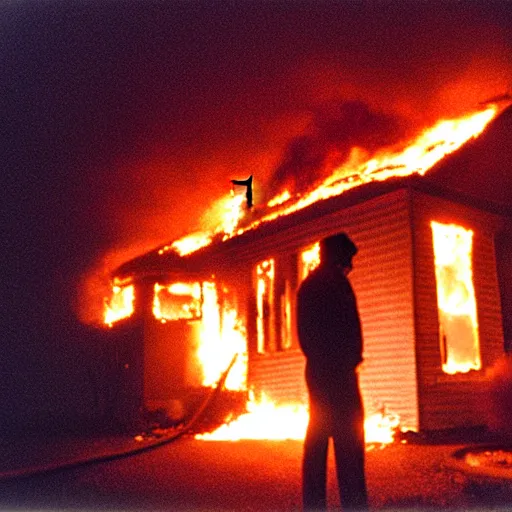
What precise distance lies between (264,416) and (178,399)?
201 cm

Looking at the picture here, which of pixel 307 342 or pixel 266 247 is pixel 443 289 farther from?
pixel 307 342

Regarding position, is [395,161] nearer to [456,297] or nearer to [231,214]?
[456,297]

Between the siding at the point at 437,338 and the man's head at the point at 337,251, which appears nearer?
the man's head at the point at 337,251

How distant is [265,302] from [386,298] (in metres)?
3.42

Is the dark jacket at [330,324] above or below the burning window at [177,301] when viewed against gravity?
below

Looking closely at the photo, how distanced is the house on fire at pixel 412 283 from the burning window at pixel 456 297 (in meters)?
0.02

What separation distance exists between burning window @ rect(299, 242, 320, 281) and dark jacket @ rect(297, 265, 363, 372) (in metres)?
6.32

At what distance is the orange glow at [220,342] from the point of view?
39.2 feet

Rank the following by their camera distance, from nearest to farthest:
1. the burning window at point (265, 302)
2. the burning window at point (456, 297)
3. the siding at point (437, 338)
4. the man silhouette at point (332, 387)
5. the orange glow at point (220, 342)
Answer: the man silhouette at point (332, 387), the siding at point (437, 338), the burning window at point (456, 297), the burning window at point (265, 302), the orange glow at point (220, 342)

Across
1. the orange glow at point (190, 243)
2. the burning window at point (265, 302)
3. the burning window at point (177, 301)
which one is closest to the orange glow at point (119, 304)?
the burning window at point (177, 301)

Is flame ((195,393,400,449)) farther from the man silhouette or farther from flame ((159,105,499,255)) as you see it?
the man silhouette

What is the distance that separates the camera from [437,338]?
833 centimetres

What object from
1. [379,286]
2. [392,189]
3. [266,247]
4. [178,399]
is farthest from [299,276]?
[178,399]

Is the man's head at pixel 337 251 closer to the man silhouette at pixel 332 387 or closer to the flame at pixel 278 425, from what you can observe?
the man silhouette at pixel 332 387
